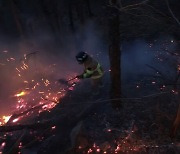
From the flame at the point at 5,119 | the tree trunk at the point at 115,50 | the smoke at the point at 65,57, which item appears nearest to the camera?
the tree trunk at the point at 115,50

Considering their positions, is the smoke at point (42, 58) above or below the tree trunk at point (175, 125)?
below

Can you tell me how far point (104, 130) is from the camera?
28.7 ft

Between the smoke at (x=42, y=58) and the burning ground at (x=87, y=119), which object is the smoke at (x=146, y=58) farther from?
the smoke at (x=42, y=58)

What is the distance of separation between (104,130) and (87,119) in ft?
2.77

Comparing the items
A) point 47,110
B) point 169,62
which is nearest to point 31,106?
point 47,110

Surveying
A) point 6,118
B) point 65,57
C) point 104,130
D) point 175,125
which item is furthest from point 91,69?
point 65,57

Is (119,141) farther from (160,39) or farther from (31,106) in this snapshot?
(160,39)

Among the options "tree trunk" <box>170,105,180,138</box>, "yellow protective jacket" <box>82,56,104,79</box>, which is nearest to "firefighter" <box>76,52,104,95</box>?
"yellow protective jacket" <box>82,56,104,79</box>

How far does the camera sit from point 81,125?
8.85 m

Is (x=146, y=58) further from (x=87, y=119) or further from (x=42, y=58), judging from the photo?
(x=42, y=58)

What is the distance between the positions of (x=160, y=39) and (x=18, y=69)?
24.0 feet

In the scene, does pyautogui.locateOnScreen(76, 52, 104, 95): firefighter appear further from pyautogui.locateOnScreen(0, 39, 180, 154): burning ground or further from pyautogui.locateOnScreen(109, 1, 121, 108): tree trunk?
pyautogui.locateOnScreen(109, 1, 121, 108): tree trunk

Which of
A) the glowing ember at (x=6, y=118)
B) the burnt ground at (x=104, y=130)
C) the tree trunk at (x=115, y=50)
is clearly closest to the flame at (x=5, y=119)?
the glowing ember at (x=6, y=118)

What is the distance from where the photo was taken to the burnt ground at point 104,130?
8.04 meters
